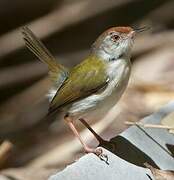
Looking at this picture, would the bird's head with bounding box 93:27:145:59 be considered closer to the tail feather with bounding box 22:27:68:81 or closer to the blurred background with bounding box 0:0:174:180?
the tail feather with bounding box 22:27:68:81

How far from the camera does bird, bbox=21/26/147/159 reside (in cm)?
275

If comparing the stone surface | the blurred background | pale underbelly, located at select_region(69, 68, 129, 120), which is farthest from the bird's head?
the blurred background

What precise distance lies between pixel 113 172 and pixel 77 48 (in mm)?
2823

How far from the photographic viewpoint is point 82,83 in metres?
2.89

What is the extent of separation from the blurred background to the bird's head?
729 millimetres

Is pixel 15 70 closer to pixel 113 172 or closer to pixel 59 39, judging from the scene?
pixel 59 39

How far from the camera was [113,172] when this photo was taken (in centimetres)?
237

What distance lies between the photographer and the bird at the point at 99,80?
2752 millimetres

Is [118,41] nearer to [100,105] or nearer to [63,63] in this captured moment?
[100,105]

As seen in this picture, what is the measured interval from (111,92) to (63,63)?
A: 2.19 metres

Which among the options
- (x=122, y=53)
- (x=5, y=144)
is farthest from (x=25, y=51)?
(x=122, y=53)

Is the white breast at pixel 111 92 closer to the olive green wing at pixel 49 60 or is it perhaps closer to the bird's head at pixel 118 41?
the bird's head at pixel 118 41

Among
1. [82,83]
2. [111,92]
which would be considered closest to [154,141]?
[111,92]

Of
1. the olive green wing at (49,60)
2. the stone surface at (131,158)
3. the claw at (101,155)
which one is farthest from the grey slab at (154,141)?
the olive green wing at (49,60)
